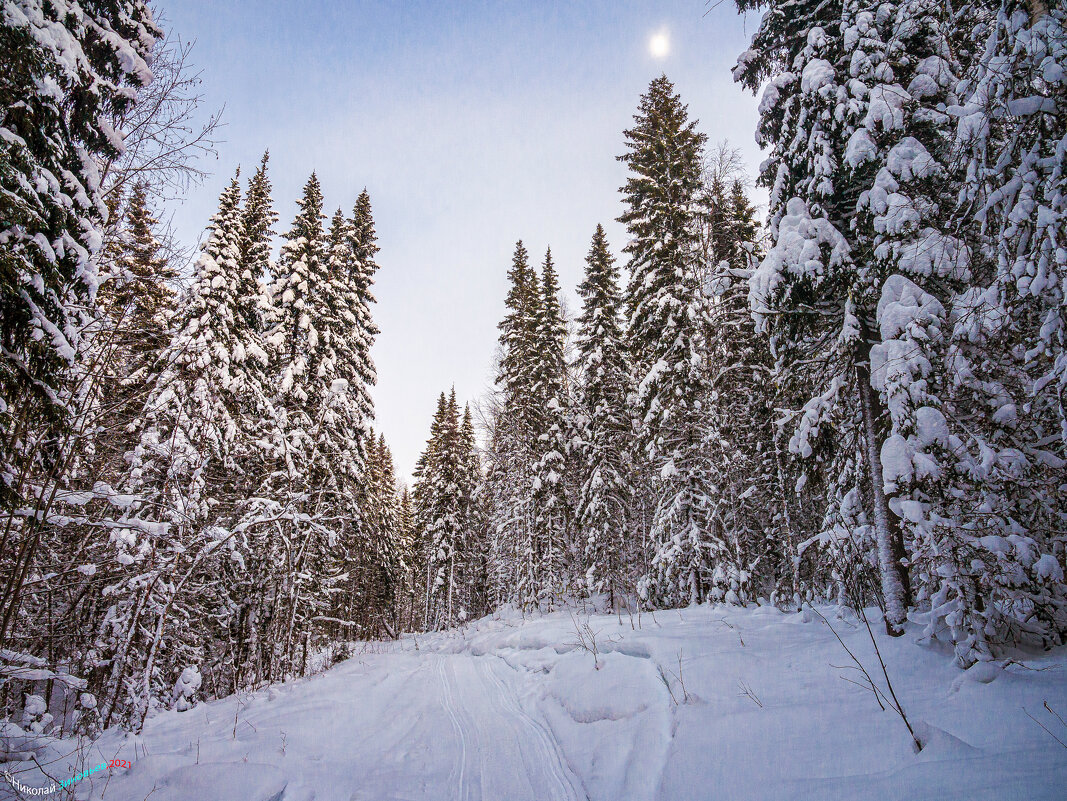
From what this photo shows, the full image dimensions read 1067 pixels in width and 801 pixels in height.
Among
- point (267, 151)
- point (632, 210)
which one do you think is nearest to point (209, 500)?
point (267, 151)

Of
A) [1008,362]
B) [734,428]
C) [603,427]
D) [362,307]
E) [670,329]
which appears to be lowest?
[1008,362]

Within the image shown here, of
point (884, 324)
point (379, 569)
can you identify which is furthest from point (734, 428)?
point (379, 569)

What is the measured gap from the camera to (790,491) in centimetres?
1317

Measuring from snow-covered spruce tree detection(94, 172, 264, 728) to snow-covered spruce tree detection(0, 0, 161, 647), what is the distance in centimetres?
452

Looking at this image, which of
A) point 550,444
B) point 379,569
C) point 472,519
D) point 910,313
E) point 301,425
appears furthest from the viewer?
point 379,569

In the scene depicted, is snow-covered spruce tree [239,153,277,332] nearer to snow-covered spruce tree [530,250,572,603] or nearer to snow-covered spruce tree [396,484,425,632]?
snow-covered spruce tree [530,250,572,603]

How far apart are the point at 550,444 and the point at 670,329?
314 inches

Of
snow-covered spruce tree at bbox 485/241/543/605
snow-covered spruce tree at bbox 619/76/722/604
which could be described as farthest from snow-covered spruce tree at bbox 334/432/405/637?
snow-covered spruce tree at bbox 619/76/722/604

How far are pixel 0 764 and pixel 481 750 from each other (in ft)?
15.6

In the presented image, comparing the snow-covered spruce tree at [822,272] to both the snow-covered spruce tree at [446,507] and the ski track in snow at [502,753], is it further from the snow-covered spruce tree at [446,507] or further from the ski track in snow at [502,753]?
the snow-covered spruce tree at [446,507]

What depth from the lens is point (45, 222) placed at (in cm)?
423

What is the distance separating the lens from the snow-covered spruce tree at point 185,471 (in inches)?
383

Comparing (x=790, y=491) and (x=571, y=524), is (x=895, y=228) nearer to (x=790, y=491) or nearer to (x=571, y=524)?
(x=790, y=491)

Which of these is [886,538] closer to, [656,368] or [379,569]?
[656,368]
